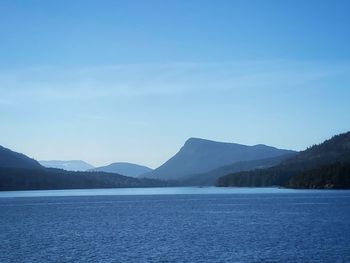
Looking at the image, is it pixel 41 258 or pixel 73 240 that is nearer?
pixel 41 258

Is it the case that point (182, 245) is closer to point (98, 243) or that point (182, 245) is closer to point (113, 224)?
point (98, 243)

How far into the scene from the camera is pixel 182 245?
6925 centimetres

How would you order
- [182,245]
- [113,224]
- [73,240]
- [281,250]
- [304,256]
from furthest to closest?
[113,224]
[73,240]
[182,245]
[281,250]
[304,256]

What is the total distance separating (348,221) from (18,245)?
171 feet

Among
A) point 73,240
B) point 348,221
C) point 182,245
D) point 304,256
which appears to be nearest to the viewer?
point 304,256

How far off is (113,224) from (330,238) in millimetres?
46290

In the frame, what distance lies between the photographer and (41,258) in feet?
200

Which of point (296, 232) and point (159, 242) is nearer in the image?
point (159, 242)

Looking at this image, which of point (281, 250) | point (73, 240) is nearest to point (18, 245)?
point (73, 240)

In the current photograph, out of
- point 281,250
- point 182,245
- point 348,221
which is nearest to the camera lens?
point 281,250

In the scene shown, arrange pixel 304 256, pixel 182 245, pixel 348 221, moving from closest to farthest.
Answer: pixel 304 256, pixel 182 245, pixel 348 221

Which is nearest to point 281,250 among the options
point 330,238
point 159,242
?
point 330,238

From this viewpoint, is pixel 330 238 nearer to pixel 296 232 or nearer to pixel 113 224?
pixel 296 232

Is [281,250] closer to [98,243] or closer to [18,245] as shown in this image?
[98,243]
